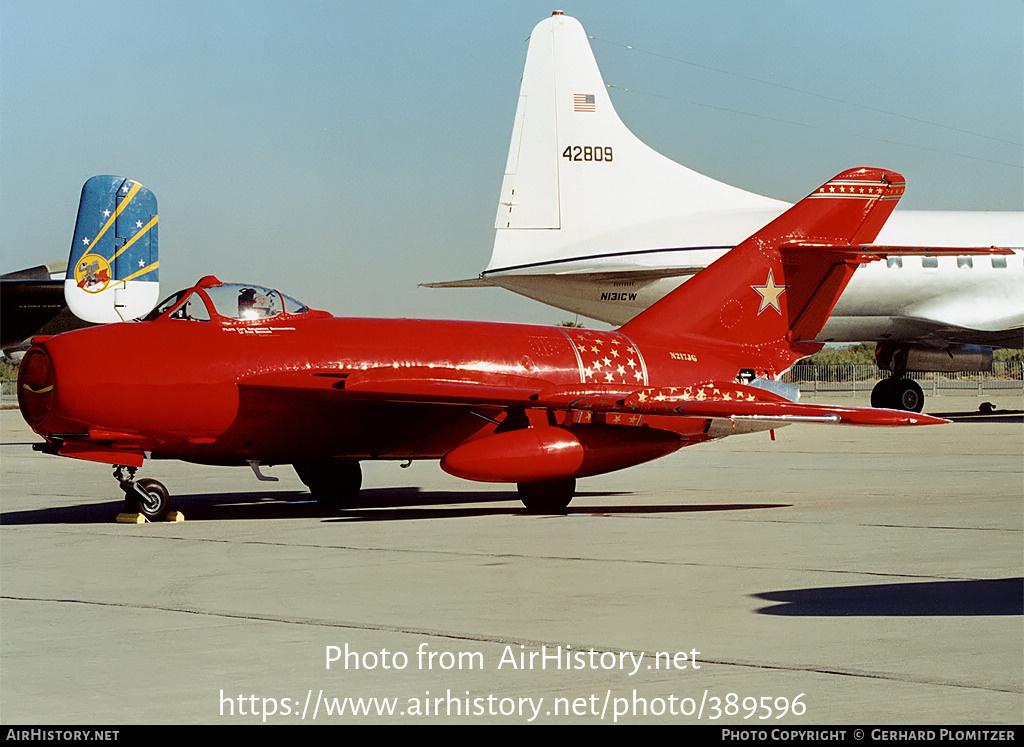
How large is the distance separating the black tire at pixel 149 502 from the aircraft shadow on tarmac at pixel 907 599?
7205mm

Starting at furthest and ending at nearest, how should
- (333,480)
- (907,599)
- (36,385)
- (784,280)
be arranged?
(784,280), (333,480), (36,385), (907,599)

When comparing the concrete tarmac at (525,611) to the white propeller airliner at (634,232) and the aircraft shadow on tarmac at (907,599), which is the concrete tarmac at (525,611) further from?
the white propeller airliner at (634,232)

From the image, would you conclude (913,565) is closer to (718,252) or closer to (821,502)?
(821,502)

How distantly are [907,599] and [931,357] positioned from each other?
97.2ft

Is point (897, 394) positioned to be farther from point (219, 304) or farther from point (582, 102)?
point (219, 304)

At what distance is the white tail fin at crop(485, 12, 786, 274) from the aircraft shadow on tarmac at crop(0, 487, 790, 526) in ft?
52.5

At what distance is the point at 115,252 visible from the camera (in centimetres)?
3347

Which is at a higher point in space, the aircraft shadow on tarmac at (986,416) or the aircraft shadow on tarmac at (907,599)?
the aircraft shadow on tarmac at (907,599)

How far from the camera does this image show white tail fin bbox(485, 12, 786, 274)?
32.6 metres

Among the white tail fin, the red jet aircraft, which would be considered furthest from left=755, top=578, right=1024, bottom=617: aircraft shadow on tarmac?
the white tail fin

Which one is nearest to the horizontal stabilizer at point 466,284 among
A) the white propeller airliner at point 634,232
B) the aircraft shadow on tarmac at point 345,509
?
the white propeller airliner at point 634,232

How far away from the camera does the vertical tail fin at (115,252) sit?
32.1 m

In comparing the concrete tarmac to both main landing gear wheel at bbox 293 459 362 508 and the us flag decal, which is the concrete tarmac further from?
the us flag decal

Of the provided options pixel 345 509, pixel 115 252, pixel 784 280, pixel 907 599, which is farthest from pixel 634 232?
pixel 907 599
